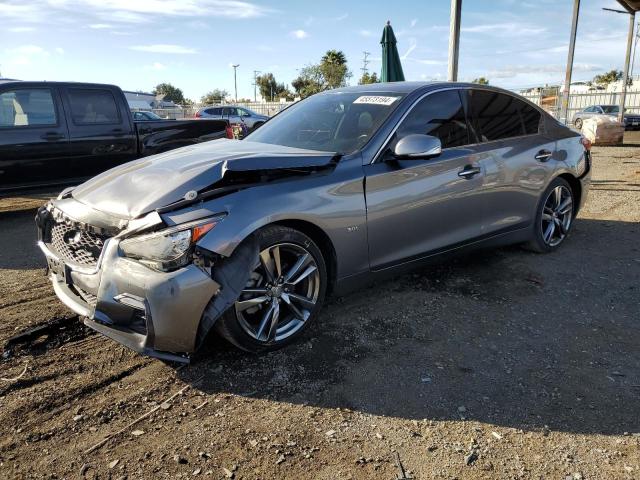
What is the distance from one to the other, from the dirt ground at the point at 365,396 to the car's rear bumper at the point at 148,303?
31 cm

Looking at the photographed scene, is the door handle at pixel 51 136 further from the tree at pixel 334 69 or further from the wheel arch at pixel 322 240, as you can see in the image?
the tree at pixel 334 69

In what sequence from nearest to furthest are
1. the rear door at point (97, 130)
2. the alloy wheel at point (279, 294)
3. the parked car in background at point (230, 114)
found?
the alloy wheel at point (279, 294), the rear door at point (97, 130), the parked car in background at point (230, 114)

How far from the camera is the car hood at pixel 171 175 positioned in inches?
118

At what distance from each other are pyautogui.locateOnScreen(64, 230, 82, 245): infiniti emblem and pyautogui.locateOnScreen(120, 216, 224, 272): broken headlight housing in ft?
2.00

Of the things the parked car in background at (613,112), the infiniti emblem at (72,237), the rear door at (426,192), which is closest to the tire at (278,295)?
A: the rear door at (426,192)

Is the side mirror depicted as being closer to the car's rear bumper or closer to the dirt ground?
the dirt ground

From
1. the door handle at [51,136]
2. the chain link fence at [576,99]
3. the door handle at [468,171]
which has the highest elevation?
the chain link fence at [576,99]

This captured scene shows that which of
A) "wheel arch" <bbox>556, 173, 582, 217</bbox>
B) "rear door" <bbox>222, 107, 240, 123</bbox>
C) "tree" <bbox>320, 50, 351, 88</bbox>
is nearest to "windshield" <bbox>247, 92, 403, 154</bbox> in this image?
"wheel arch" <bbox>556, 173, 582, 217</bbox>

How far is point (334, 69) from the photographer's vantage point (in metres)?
66.4

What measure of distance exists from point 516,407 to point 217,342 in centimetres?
185

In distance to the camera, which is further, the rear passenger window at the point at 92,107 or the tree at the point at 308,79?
the tree at the point at 308,79

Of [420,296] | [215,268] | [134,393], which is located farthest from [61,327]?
[420,296]

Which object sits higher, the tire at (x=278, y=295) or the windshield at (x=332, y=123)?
the windshield at (x=332, y=123)

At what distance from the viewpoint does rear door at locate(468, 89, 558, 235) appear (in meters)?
4.52
